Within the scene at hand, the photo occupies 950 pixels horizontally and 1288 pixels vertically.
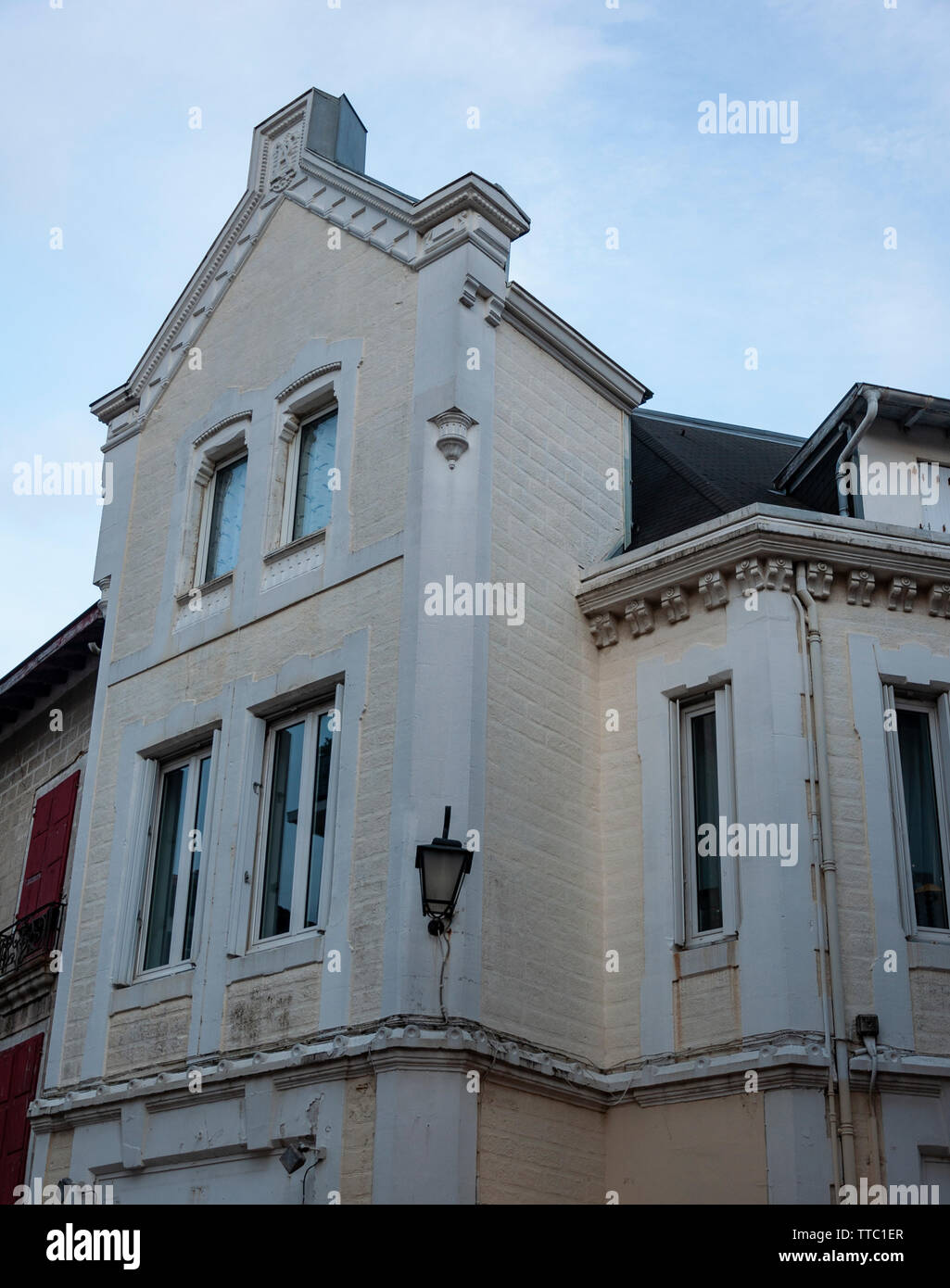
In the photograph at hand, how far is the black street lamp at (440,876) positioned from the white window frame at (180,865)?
2759 mm

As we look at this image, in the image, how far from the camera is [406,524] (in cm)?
1291

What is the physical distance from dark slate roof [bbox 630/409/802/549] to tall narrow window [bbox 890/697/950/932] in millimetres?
2704

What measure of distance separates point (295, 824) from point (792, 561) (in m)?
4.69

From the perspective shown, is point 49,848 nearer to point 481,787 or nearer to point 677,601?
point 481,787

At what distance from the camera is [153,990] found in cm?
1317

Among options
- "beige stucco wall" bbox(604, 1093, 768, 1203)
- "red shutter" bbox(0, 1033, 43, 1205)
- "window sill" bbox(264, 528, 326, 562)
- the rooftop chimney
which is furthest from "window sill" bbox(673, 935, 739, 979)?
the rooftop chimney

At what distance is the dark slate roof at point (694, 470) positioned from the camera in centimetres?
1500

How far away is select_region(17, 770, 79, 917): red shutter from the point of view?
17.0 metres

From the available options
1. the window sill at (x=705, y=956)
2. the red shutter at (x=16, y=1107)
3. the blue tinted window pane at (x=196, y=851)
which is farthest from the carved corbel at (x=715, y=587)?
the red shutter at (x=16, y=1107)

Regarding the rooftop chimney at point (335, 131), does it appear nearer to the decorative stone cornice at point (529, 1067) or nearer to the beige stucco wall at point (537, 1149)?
the decorative stone cornice at point (529, 1067)

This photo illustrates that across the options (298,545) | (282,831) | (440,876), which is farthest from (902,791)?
(298,545)
